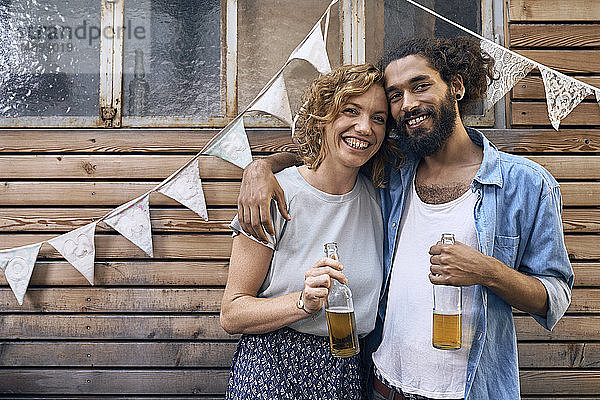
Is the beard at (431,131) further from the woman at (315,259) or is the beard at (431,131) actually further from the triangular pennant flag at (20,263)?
the triangular pennant flag at (20,263)

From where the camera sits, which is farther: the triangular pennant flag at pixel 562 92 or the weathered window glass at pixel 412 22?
the weathered window glass at pixel 412 22

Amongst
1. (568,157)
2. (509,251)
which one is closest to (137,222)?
(509,251)

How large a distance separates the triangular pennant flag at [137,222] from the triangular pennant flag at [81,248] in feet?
0.45

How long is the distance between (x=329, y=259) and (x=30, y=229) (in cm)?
167

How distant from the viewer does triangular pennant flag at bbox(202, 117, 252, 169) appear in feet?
7.47

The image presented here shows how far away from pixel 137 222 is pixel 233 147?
0.57 m

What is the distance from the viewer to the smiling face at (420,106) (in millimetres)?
1806

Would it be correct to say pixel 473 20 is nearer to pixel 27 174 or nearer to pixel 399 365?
pixel 399 365

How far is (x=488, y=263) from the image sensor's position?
4.99 ft

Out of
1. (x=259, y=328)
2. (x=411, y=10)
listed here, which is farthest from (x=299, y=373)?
(x=411, y=10)

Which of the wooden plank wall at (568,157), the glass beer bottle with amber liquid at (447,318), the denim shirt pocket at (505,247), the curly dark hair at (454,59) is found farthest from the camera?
the wooden plank wall at (568,157)

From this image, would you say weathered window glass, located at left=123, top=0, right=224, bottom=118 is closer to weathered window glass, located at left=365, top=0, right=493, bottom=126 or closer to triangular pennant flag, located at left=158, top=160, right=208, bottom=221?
triangular pennant flag, located at left=158, top=160, right=208, bottom=221

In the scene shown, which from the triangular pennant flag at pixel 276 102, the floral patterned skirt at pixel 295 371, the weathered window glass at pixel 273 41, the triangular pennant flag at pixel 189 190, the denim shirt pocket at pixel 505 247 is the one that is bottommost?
the floral patterned skirt at pixel 295 371

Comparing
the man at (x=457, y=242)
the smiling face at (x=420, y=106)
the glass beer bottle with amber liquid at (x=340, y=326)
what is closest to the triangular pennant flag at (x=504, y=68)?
the man at (x=457, y=242)
